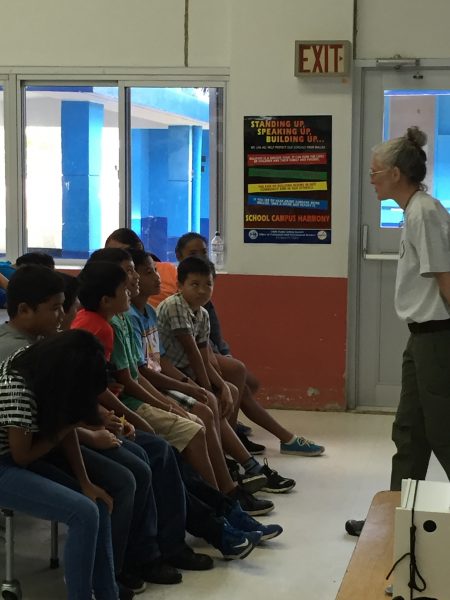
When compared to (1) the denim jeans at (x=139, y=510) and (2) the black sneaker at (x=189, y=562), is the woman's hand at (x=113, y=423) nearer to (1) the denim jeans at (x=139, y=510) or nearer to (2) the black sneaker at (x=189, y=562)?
(1) the denim jeans at (x=139, y=510)

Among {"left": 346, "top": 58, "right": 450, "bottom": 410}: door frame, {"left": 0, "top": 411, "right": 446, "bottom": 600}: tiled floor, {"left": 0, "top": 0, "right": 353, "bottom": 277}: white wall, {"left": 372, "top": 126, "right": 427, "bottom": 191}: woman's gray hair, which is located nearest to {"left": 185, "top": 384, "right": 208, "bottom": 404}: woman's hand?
{"left": 0, "top": 411, "right": 446, "bottom": 600}: tiled floor

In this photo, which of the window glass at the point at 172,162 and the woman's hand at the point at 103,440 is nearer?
the woman's hand at the point at 103,440

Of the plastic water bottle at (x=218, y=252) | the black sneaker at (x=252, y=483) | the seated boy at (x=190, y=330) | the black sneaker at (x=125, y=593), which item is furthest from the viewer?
the plastic water bottle at (x=218, y=252)

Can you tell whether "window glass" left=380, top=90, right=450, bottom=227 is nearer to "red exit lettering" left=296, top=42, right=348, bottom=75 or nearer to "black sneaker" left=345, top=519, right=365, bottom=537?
"red exit lettering" left=296, top=42, right=348, bottom=75

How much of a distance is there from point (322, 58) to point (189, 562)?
130 inches

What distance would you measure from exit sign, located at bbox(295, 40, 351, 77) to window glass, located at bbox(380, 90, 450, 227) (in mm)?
355

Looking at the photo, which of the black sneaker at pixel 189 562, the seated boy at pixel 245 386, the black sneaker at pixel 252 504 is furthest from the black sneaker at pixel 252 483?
the seated boy at pixel 245 386

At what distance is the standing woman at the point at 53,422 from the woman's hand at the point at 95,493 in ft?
0.25

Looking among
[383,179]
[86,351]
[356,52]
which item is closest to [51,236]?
[356,52]

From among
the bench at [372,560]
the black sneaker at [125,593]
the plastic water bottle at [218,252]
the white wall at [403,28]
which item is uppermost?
the white wall at [403,28]

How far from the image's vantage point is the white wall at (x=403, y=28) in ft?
18.0

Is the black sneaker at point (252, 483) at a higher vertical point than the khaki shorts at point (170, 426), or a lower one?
lower

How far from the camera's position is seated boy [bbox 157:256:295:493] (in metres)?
3.99

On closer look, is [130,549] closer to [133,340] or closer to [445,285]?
[133,340]
